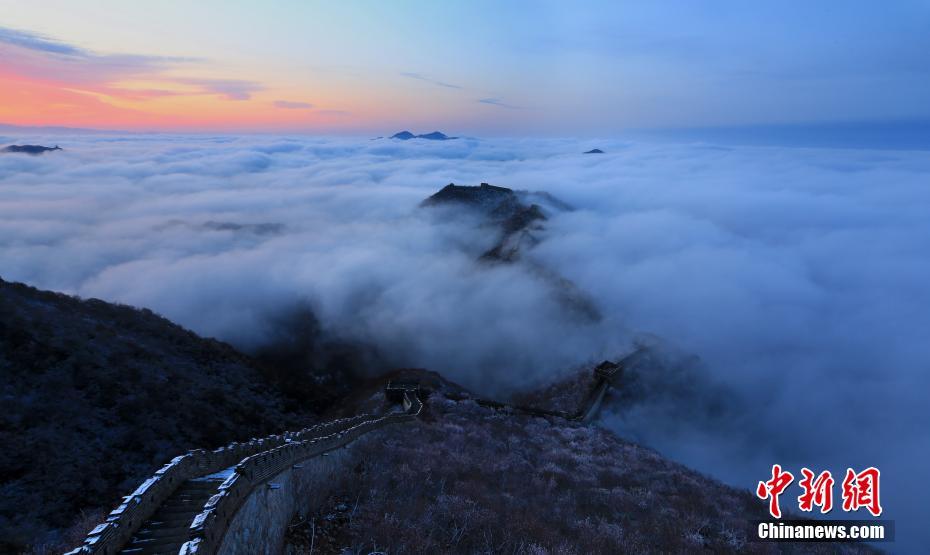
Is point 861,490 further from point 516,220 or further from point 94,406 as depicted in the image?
point 516,220

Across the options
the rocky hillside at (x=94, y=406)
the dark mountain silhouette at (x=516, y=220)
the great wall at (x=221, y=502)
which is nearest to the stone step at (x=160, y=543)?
the great wall at (x=221, y=502)

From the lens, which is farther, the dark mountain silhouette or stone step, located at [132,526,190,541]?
the dark mountain silhouette

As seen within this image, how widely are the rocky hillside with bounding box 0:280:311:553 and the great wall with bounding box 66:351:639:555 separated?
5.37 meters

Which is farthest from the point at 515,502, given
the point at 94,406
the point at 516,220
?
the point at 516,220

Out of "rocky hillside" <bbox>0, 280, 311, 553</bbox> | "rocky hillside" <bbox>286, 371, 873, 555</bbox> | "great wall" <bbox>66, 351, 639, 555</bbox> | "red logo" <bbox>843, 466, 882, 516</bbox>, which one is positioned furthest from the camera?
"rocky hillside" <bbox>0, 280, 311, 553</bbox>

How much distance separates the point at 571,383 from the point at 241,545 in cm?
4245

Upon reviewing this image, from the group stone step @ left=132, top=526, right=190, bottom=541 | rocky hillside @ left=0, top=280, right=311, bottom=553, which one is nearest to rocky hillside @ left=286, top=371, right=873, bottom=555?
stone step @ left=132, top=526, right=190, bottom=541

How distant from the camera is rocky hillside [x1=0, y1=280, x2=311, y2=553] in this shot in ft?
61.2

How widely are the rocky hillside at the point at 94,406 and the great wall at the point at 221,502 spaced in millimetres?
5367

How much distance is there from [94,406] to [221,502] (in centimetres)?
2169

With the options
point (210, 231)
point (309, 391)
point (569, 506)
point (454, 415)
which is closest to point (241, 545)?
point (569, 506)

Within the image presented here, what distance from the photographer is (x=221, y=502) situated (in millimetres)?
8648

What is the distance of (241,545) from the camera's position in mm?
9055

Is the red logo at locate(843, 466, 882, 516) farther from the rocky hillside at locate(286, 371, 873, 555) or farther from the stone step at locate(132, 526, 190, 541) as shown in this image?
the stone step at locate(132, 526, 190, 541)
